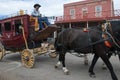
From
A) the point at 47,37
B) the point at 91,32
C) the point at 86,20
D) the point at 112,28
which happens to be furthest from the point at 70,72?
the point at 86,20

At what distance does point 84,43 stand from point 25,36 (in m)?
3.41

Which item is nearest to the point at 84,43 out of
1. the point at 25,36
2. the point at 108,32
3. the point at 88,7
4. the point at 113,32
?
the point at 108,32

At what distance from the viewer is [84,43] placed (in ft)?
25.6

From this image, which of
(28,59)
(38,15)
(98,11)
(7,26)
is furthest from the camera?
(98,11)

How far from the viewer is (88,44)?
7637 millimetres

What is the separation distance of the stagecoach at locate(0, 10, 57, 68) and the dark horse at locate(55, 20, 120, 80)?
1278mm

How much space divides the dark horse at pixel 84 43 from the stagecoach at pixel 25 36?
128 centimetres

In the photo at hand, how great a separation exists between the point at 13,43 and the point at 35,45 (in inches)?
43.2

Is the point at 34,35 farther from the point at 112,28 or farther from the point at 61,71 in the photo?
the point at 112,28

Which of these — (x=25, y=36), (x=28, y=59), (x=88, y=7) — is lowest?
(x=28, y=59)

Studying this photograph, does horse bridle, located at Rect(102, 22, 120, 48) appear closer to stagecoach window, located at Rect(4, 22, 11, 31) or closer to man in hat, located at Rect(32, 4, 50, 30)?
man in hat, located at Rect(32, 4, 50, 30)

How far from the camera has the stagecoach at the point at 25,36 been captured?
10.0 meters

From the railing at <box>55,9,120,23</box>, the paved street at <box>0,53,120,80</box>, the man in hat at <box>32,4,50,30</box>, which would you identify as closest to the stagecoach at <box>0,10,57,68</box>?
the man in hat at <box>32,4,50,30</box>

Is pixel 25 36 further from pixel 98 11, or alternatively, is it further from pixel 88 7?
pixel 88 7
